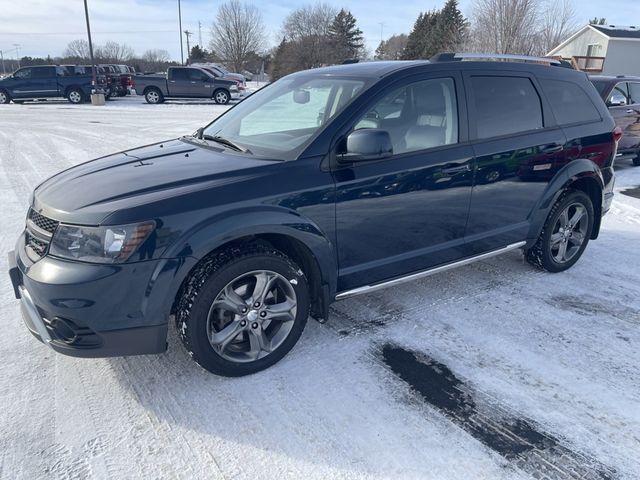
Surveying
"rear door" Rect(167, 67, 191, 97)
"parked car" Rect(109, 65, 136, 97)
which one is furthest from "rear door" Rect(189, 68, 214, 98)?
"parked car" Rect(109, 65, 136, 97)

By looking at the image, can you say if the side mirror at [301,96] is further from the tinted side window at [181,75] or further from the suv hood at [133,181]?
the tinted side window at [181,75]

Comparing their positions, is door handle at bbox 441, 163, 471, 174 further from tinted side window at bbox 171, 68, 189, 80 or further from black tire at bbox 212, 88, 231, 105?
tinted side window at bbox 171, 68, 189, 80

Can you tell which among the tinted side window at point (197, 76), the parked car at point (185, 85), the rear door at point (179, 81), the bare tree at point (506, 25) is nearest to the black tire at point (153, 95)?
the parked car at point (185, 85)

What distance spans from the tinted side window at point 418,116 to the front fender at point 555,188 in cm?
117

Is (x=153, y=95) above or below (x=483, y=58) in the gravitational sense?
below

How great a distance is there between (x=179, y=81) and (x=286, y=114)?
70.7 ft

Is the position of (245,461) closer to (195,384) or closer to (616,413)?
(195,384)

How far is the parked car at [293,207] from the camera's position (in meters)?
2.53

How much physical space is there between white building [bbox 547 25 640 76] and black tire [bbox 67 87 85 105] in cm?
3176

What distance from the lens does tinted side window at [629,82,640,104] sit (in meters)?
9.67

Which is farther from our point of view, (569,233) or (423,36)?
(423,36)

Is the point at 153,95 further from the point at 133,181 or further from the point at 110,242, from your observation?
the point at 110,242

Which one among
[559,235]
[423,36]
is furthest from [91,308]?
[423,36]

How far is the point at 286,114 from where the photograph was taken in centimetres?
378
